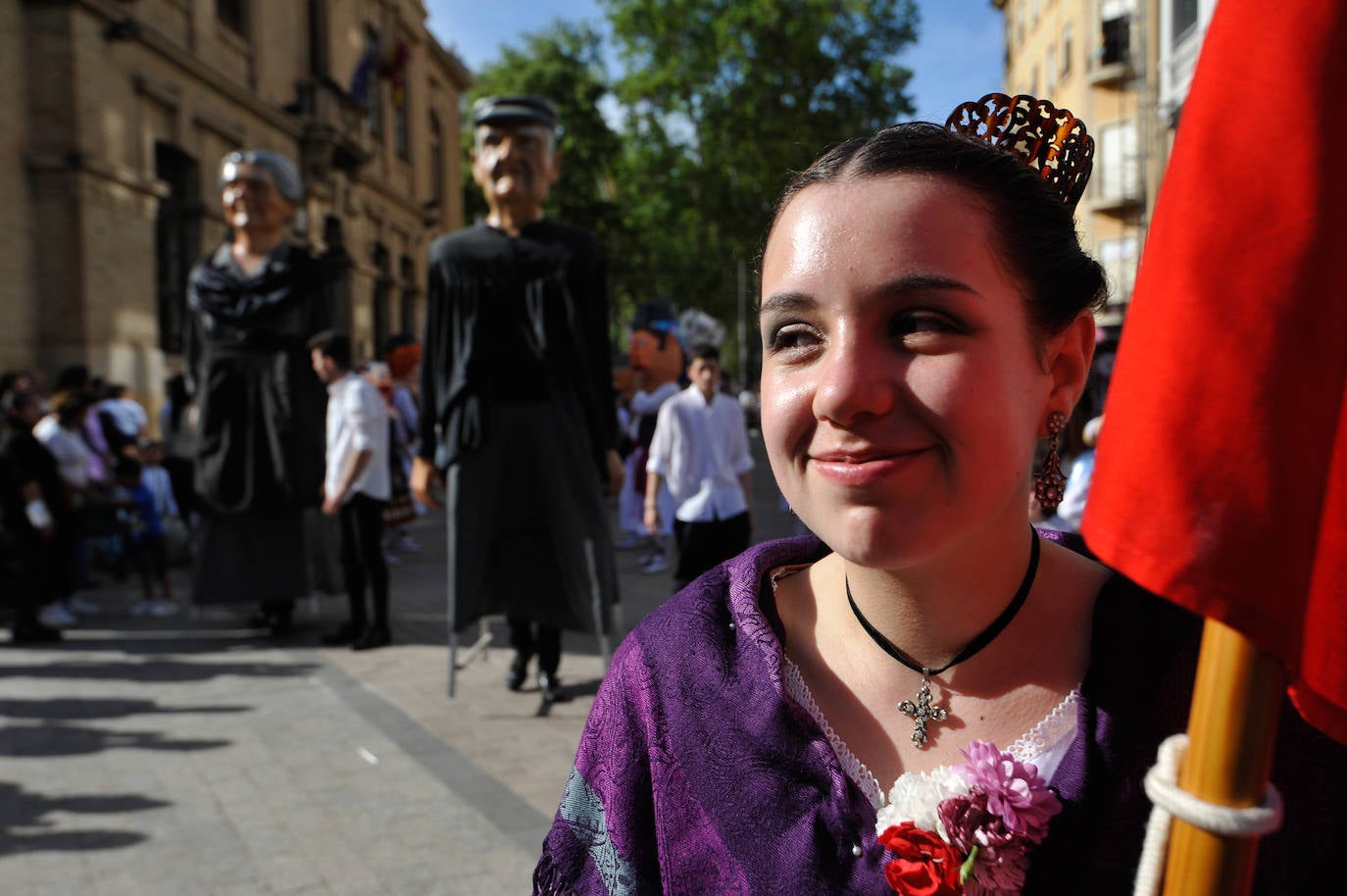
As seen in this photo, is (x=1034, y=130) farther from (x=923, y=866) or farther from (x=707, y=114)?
(x=707, y=114)

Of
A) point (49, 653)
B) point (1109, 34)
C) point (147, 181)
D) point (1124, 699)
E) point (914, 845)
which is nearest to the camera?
point (914, 845)

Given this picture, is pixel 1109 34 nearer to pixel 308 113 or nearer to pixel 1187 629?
pixel 308 113

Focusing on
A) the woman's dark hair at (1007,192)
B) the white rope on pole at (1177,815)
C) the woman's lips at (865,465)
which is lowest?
the white rope on pole at (1177,815)

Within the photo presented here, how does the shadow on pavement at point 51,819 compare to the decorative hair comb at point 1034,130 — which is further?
the shadow on pavement at point 51,819

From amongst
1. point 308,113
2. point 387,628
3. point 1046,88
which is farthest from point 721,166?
point 387,628

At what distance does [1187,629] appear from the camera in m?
1.38

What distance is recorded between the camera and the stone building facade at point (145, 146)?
1323cm

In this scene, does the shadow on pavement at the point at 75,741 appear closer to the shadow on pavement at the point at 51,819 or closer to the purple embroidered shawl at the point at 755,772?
the shadow on pavement at the point at 51,819

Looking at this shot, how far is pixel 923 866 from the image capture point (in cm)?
123

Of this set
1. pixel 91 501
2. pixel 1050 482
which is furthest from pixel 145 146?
pixel 1050 482

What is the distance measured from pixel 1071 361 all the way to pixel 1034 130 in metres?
0.34

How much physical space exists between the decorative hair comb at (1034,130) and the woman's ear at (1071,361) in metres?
0.20

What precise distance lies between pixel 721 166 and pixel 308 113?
17.8 metres

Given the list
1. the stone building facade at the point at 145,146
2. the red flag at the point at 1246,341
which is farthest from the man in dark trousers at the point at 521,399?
the stone building facade at the point at 145,146
